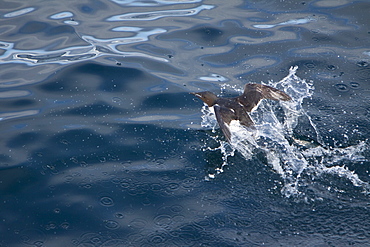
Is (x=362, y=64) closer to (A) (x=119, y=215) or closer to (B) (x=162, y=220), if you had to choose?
(B) (x=162, y=220)

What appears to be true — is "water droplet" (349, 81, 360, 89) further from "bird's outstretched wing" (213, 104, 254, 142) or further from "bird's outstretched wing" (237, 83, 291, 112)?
"bird's outstretched wing" (213, 104, 254, 142)

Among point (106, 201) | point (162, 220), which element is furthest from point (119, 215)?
point (162, 220)

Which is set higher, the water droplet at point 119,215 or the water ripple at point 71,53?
the water ripple at point 71,53

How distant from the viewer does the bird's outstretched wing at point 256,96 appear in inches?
252

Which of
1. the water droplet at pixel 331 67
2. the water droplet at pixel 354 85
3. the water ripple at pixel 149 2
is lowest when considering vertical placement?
the water droplet at pixel 354 85

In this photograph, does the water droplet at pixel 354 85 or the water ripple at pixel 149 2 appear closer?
the water droplet at pixel 354 85

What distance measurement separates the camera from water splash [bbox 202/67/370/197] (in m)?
5.56

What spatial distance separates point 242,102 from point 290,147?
0.92m

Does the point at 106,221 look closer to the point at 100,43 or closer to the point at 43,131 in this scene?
the point at 43,131

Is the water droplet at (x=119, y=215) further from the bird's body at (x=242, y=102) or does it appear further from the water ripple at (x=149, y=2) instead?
the water ripple at (x=149, y=2)

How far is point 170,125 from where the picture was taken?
678 centimetres

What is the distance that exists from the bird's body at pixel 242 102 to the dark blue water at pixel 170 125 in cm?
40

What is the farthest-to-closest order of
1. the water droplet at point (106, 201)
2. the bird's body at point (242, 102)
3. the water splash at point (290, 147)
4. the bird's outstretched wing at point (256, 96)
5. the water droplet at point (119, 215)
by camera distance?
the bird's outstretched wing at point (256, 96) → the bird's body at point (242, 102) → the water splash at point (290, 147) → the water droplet at point (106, 201) → the water droplet at point (119, 215)

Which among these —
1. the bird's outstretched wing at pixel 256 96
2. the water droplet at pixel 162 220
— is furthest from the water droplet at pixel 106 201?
the bird's outstretched wing at pixel 256 96
